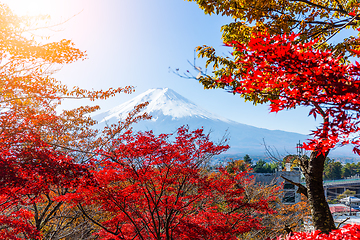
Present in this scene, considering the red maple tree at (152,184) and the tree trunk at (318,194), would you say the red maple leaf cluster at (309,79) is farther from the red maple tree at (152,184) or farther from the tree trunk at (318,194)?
the red maple tree at (152,184)

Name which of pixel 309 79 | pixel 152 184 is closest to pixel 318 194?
pixel 309 79

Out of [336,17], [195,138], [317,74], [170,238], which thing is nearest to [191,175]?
[195,138]

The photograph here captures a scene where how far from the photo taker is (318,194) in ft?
13.4

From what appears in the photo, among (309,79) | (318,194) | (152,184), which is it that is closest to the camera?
(309,79)

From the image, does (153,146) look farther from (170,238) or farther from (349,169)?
(349,169)

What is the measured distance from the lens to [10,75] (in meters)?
4.54

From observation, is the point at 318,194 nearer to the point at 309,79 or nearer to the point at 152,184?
the point at 309,79

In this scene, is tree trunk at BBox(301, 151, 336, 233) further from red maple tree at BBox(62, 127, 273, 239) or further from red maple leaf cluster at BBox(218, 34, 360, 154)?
red maple tree at BBox(62, 127, 273, 239)

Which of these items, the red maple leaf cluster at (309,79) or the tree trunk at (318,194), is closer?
the red maple leaf cluster at (309,79)

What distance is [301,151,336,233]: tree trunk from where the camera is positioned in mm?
3973

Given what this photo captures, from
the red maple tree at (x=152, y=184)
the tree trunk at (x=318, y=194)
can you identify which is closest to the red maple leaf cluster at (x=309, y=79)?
the tree trunk at (x=318, y=194)

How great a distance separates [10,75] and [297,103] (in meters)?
5.28

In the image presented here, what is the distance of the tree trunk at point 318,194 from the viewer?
3.97 metres

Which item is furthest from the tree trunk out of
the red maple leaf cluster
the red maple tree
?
the red maple tree
